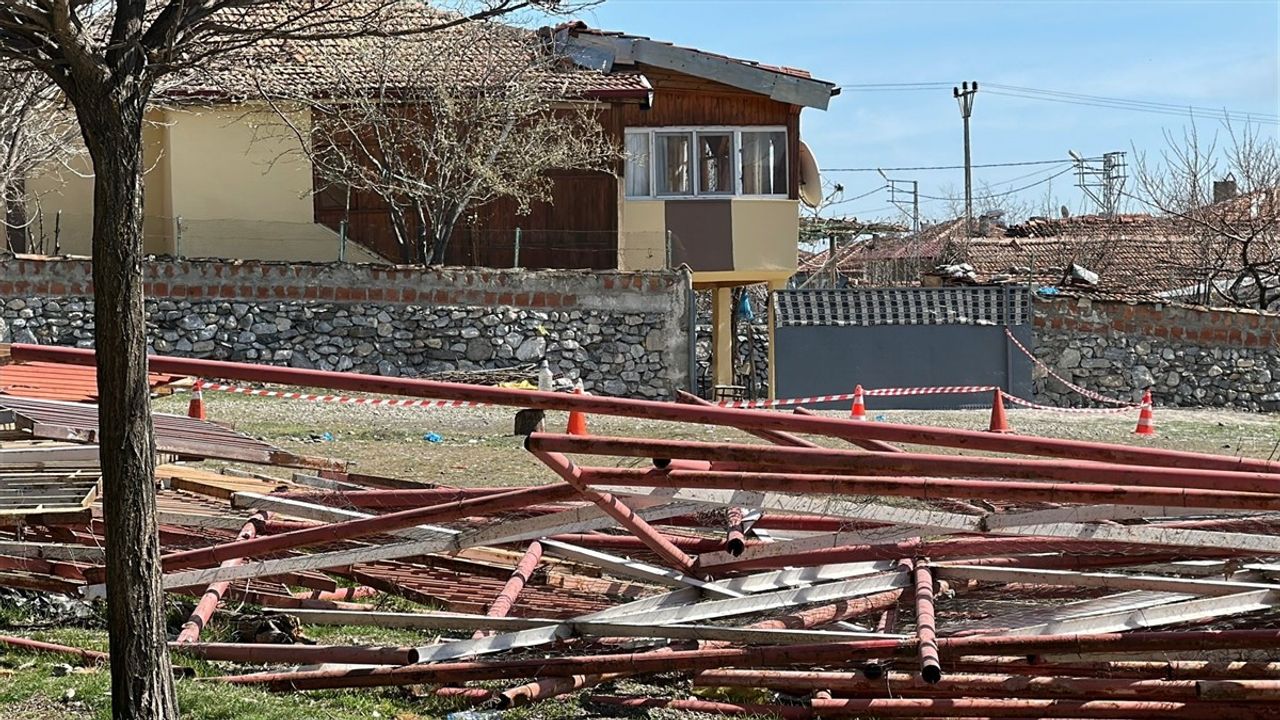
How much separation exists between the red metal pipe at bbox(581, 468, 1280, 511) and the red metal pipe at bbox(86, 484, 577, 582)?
935 millimetres

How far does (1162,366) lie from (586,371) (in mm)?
10415

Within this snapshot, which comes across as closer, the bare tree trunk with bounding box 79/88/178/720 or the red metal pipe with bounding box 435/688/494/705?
the bare tree trunk with bounding box 79/88/178/720

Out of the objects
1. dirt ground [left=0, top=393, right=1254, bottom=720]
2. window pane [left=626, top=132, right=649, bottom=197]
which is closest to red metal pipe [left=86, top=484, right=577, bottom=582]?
dirt ground [left=0, top=393, right=1254, bottom=720]

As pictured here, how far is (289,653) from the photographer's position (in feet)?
21.2

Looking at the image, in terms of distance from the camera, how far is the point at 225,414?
17.8 m

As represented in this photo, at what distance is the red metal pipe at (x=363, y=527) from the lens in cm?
661

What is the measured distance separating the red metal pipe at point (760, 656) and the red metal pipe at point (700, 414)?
773mm

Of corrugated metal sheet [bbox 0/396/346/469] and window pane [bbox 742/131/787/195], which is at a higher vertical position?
window pane [bbox 742/131/787/195]

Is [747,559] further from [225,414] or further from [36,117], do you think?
[36,117]

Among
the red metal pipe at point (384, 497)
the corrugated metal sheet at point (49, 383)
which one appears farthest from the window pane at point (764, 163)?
the red metal pipe at point (384, 497)

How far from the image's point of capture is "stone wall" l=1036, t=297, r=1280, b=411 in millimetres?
25547

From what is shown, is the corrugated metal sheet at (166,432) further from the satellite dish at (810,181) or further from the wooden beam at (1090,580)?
the satellite dish at (810,181)

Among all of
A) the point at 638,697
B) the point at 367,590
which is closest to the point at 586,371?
the point at 367,590

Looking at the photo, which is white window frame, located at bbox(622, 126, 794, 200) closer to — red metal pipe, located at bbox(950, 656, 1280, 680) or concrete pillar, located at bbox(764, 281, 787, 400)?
concrete pillar, located at bbox(764, 281, 787, 400)
